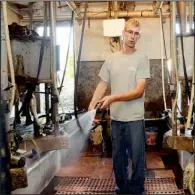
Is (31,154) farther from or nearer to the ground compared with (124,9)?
nearer to the ground

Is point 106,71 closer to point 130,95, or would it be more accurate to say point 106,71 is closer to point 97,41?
point 130,95

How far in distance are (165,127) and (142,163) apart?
7.24ft

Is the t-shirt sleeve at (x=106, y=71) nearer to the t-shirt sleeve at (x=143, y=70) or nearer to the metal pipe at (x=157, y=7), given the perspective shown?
the t-shirt sleeve at (x=143, y=70)

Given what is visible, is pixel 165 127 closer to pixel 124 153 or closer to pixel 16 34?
pixel 124 153

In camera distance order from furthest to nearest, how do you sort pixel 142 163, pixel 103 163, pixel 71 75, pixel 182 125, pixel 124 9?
pixel 71 75
pixel 124 9
pixel 103 163
pixel 182 125
pixel 142 163

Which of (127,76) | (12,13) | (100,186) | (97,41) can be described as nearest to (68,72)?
(97,41)

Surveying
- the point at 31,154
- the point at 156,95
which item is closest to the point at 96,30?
the point at 156,95

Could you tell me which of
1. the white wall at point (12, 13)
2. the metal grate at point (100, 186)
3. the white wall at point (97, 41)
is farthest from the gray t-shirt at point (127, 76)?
the white wall at point (12, 13)

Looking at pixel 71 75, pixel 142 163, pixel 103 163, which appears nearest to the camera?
pixel 142 163

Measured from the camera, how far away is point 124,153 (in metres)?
2.56

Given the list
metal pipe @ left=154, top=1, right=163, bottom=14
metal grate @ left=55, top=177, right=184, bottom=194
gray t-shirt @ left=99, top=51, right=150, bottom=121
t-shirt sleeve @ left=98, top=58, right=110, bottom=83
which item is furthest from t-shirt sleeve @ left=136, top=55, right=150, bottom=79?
metal pipe @ left=154, top=1, right=163, bottom=14

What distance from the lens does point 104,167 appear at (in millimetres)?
3615

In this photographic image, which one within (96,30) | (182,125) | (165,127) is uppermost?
(96,30)

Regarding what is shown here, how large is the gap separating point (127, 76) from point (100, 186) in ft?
3.76
